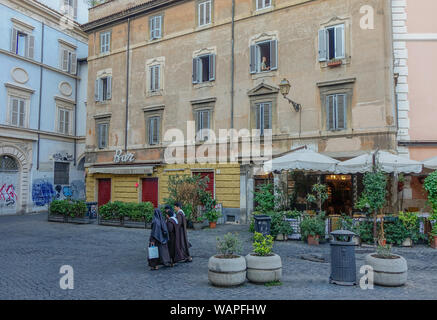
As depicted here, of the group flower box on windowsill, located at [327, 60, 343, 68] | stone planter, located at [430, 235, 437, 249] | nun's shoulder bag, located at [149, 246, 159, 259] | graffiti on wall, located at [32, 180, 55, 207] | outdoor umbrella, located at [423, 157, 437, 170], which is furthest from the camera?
graffiti on wall, located at [32, 180, 55, 207]

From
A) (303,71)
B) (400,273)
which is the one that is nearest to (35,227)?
(303,71)

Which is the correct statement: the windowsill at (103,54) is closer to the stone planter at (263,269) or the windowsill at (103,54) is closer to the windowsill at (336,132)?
the windowsill at (336,132)

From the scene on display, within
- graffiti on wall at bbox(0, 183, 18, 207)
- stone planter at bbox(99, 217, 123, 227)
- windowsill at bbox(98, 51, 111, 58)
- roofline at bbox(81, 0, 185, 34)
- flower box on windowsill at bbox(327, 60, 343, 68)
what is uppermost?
roofline at bbox(81, 0, 185, 34)

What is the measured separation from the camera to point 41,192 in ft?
83.6

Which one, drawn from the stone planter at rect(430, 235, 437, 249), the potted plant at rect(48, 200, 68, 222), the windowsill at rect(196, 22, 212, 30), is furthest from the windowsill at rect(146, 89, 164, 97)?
the stone planter at rect(430, 235, 437, 249)

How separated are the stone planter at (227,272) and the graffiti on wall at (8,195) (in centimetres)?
2111

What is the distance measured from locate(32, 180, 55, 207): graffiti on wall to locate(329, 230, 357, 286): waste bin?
23146mm

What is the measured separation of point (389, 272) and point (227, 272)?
3053 millimetres

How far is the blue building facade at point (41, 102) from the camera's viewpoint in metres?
23.3

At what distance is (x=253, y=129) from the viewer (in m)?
17.8

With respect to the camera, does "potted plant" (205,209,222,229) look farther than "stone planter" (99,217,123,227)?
No

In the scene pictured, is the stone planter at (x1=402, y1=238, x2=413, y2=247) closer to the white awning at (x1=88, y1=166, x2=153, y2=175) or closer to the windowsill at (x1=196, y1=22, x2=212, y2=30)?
the white awning at (x1=88, y1=166, x2=153, y2=175)

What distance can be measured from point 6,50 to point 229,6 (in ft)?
47.2

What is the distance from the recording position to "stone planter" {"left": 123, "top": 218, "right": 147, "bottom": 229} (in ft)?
54.3
